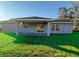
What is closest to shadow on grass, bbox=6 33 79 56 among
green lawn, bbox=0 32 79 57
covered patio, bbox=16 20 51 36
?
green lawn, bbox=0 32 79 57

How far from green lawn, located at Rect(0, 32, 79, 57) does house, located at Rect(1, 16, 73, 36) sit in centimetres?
11

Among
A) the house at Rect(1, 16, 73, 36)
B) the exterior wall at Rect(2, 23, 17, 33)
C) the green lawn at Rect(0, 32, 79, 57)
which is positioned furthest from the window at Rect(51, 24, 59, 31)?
the exterior wall at Rect(2, 23, 17, 33)

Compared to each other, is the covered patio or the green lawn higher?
the covered patio

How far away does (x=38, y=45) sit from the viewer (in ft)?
20.1

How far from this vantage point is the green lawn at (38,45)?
610cm

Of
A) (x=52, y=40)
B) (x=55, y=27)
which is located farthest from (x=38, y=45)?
(x=55, y=27)

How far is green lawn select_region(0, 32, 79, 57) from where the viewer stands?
6.10 meters

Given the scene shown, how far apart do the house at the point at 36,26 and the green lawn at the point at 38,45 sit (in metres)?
0.11

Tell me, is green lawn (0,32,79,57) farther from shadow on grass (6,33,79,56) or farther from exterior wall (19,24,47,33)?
exterior wall (19,24,47,33)

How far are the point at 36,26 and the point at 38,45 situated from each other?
0.42 meters

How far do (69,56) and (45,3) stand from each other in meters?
1.26

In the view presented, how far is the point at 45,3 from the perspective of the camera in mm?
6098

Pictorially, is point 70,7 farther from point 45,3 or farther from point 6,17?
point 6,17

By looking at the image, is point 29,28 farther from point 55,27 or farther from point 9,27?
point 55,27
